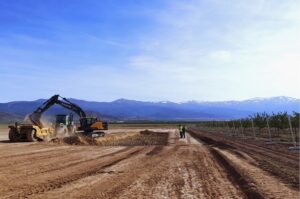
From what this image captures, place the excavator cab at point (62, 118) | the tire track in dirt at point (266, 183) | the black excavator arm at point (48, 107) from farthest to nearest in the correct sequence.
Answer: the excavator cab at point (62, 118) < the black excavator arm at point (48, 107) < the tire track in dirt at point (266, 183)

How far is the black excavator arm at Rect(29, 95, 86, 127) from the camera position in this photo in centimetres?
4050

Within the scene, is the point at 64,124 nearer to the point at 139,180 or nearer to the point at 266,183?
the point at 139,180

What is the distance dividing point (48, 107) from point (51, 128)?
1.80 m

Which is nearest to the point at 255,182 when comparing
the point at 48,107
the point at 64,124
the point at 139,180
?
the point at 139,180

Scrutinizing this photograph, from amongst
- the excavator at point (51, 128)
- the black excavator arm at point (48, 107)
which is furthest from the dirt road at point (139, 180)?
the black excavator arm at point (48, 107)

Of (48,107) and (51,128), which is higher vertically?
(48,107)

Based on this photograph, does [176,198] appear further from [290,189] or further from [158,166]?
[158,166]

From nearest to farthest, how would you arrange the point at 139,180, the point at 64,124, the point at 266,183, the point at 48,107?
the point at 266,183 < the point at 139,180 < the point at 48,107 < the point at 64,124

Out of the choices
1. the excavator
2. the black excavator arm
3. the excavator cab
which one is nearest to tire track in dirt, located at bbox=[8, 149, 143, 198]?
the excavator

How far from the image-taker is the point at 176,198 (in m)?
11.7

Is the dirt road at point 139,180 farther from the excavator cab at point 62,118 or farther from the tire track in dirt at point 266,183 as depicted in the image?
the excavator cab at point 62,118

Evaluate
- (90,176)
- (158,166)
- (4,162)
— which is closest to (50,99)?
(4,162)

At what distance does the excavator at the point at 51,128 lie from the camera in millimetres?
38719

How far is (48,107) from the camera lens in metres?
41.9
